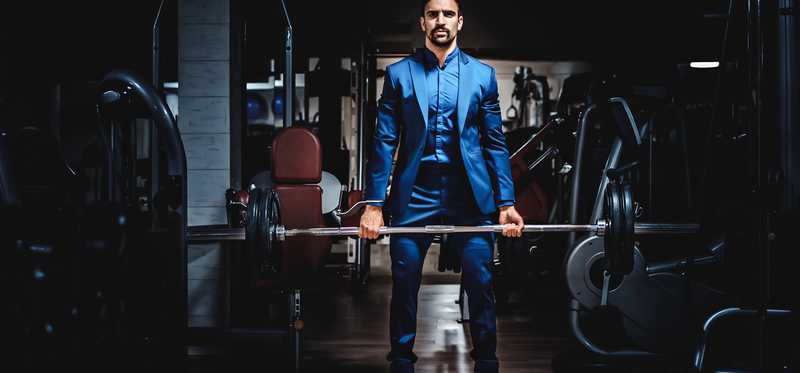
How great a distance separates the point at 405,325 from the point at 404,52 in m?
4.32

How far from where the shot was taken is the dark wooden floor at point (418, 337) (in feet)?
11.3

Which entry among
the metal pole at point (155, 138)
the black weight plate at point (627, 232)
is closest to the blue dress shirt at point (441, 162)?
the black weight plate at point (627, 232)

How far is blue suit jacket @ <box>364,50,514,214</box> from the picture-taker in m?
2.74

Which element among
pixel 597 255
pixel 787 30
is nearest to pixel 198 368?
pixel 597 255

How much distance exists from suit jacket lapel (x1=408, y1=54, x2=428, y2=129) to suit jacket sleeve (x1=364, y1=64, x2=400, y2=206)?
92mm

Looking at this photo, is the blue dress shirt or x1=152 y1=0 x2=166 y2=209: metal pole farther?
x1=152 y1=0 x2=166 y2=209: metal pole

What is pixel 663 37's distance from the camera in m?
8.26

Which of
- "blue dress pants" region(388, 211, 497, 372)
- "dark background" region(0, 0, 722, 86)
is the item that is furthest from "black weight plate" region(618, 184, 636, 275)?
"dark background" region(0, 0, 722, 86)

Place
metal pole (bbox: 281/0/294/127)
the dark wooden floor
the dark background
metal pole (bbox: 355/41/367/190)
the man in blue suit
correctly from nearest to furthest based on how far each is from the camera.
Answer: the man in blue suit → the dark wooden floor → metal pole (bbox: 281/0/294/127) → metal pole (bbox: 355/41/367/190) → the dark background

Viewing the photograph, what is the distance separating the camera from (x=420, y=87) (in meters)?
2.74

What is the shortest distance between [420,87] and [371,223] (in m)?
0.59

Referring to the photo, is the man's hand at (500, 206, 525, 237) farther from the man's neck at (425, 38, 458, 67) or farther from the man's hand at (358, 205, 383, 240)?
the man's neck at (425, 38, 458, 67)

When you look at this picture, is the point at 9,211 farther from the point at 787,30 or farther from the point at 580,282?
the point at 787,30

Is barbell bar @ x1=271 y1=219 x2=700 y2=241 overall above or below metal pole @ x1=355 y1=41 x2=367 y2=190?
below
